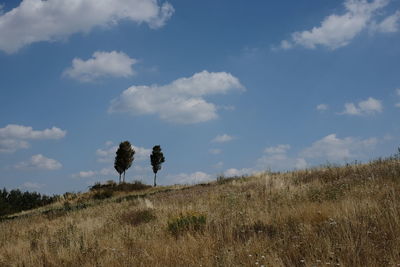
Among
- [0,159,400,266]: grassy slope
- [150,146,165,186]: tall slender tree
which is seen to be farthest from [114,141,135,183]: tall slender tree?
[0,159,400,266]: grassy slope

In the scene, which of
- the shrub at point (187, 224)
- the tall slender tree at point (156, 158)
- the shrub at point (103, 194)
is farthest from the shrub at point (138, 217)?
the tall slender tree at point (156, 158)

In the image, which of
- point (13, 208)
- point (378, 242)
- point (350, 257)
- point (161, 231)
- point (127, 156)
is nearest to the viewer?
point (350, 257)

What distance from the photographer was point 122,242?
6.96m

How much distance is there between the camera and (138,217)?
10727mm

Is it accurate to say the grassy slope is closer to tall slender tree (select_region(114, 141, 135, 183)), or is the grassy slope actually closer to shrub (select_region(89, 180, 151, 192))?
shrub (select_region(89, 180, 151, 192))

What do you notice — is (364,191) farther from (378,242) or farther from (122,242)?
(122,242)

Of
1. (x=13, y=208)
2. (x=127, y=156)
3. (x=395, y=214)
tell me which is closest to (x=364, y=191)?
(x=395, y=214)

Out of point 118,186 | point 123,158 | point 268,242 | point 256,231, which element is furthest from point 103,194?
point 268,242

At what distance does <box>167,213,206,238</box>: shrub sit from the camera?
7189 mm

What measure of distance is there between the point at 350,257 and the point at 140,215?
7876 millimetres

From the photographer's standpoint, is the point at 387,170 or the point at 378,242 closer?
the point at 378,242

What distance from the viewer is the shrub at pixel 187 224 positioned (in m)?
7.19

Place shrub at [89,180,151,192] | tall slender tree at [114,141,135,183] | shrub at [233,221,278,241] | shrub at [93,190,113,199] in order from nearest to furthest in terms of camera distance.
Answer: shrub at [233,221,278,241] → shrub at [93,190,113,199] → shrub at [89,180,151,192] → tall slender tree at [114,141,135,183]

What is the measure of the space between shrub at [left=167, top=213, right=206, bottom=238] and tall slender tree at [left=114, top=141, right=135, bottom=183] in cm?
3712
